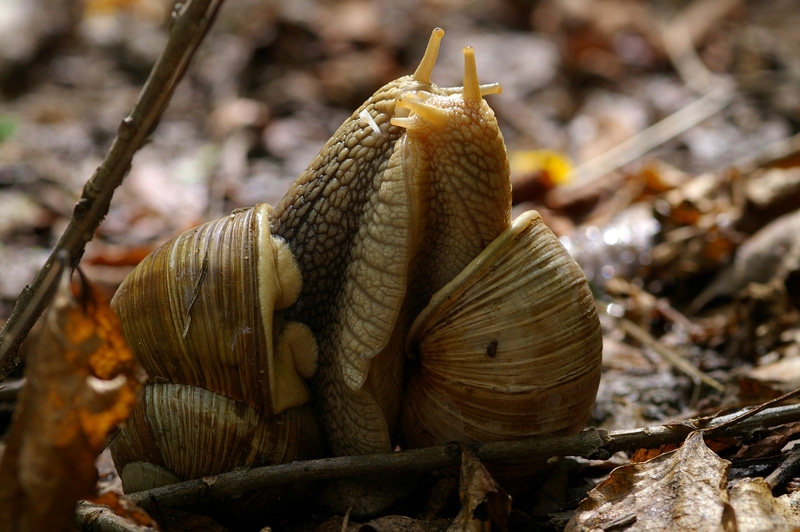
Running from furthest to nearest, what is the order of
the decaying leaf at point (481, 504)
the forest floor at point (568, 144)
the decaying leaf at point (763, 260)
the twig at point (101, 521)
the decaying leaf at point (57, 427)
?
the decaying leaf at point (763, 260) → the forest floor at point (568, 144) → the decaying leaf at point (481, 504) → the twig at point (101, 521) → the decaying leaf at point (57, 427)

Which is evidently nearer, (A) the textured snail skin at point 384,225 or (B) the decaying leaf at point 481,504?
(B) the decaying leaf at point 481,504

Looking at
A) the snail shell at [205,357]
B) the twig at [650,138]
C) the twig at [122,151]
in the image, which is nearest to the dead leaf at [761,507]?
the snail shell at [205,357]

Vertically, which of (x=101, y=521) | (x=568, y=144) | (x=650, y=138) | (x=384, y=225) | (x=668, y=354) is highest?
(x=650, y=138)

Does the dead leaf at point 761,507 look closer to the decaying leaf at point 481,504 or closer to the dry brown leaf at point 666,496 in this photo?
the dry brown leaf at point 666,496

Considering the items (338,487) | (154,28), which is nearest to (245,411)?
(338,487)

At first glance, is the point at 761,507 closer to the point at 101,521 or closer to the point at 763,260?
the point at 101,521

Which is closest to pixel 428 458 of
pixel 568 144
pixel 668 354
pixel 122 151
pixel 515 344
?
pixel 515 344

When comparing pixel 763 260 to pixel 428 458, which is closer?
pixel 428 458
